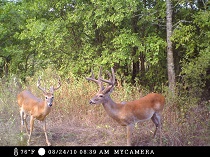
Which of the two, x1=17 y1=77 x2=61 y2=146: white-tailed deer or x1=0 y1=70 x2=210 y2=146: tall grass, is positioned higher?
x1=17 y1=77 x2=61 y2=146: white-tailed deer

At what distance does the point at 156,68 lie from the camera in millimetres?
11977

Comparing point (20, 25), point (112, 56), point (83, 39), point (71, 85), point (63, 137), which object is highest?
point (20, 25)

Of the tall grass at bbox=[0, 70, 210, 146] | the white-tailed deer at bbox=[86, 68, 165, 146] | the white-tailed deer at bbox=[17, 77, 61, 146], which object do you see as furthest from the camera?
the tall grass at bbox=[0, 70, 210, 146]

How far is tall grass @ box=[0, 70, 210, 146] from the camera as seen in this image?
6414 millimetres

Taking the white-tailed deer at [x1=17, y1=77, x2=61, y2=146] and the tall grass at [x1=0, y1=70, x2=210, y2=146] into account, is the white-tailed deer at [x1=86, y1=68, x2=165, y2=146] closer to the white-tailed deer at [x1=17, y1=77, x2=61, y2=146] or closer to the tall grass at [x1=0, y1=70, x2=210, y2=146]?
the tall grass at [x1=0, y1=70, x2=210, y2=146]

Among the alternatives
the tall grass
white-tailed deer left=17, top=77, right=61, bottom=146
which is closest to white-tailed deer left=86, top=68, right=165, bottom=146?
the tall grass

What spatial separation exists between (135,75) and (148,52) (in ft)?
8.69

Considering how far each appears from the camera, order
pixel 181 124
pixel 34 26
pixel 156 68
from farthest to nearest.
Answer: pixel 156 68 → pixel 34 26 → pixel 181 124

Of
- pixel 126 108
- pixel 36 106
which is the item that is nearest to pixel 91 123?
pixel 36 106

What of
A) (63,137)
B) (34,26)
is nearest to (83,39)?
(34,26)

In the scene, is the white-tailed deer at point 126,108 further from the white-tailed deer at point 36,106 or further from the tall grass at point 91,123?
the white-tailed deer at point 36,106

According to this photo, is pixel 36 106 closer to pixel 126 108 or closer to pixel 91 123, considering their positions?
pixel 91 123

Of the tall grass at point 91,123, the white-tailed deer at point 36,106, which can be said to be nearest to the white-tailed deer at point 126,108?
the tall grass at point 91,123

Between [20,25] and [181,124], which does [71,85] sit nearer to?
[181,124]
